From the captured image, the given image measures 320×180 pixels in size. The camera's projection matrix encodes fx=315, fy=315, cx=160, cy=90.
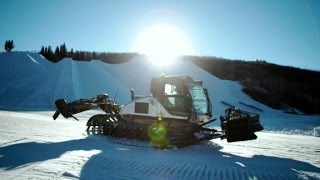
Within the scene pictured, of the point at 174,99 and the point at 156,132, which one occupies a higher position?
the point at 174,99

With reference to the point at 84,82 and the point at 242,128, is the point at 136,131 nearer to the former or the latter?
the point at 242,128

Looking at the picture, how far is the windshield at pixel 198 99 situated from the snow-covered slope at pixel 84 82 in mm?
20926

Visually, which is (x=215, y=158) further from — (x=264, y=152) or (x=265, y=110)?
(x=265, y=110)

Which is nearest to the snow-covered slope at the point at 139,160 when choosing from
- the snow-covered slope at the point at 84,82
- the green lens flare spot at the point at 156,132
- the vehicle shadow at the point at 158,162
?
the vehicle shadow at the point at 158,162

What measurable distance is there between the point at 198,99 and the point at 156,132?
1752mm

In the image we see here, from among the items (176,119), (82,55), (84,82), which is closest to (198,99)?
(176,119)

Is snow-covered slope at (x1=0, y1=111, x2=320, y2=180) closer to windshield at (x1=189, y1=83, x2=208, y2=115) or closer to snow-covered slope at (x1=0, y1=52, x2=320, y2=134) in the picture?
windshield at (x1=189, y1=83, x2=208, y2=115)

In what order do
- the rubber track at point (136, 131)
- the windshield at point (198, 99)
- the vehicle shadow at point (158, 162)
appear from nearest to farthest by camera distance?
1. the vehicle shadow at point (158, 162)
2. the rubber track at point (136, 131)
3. the windshield at point (198, 99)

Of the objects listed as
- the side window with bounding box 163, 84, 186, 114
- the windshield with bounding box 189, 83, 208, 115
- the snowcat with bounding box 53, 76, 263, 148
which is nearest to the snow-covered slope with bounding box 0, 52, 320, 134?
the windshield with bounding box 189, 83, 208, 115

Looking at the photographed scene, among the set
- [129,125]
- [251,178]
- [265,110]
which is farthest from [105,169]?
[265,110]

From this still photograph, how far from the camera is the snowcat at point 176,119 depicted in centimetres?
930

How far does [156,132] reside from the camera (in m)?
10.1

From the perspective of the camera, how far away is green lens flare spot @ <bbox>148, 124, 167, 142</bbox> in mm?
9802

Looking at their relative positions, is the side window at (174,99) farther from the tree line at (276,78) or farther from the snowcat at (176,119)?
the tree line at (276,78)
